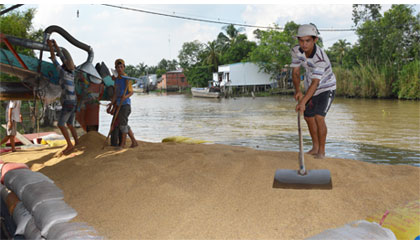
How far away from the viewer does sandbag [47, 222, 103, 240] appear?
268 centimetres

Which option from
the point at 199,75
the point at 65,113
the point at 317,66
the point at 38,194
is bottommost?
the point at 38,194

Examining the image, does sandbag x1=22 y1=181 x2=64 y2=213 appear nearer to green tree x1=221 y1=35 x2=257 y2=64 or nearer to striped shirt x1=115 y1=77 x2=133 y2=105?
striped shirt x1=115 y1=77 x2=133 y2=105

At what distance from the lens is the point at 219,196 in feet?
10.9

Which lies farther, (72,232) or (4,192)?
(4,192)

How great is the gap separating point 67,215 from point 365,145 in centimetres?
764

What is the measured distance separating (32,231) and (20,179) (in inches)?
33.1

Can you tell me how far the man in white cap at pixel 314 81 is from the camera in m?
4.14

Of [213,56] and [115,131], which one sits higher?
[213,56]

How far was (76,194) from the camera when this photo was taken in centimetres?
364

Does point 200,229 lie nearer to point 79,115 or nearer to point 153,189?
point 153,189

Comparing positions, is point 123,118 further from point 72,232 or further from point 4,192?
point 72,232

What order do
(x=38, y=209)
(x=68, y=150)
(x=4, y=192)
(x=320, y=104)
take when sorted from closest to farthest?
1. (x=38, y=209)
2. (x=4, y=192)
3. (x=320, y=104)
4. (x=68, y=150)

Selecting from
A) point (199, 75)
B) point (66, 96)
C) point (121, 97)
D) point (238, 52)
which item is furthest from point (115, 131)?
point (199, 75)

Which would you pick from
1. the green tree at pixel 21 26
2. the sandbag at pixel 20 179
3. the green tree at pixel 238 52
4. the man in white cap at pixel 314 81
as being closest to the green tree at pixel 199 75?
the green tree at pixel 238 52
